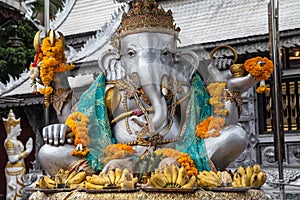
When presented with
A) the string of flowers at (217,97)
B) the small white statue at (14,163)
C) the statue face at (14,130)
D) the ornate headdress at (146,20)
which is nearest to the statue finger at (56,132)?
the ornate headdress at (146,20)

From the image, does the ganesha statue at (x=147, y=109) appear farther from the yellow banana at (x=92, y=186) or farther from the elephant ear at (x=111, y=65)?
the yellow banana at (x=92, y=186)

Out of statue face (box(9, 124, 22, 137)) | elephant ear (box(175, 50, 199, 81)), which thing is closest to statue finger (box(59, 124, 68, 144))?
elephant ear (box(175, 50, 199, 81))

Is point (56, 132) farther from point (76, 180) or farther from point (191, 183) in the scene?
point (191, 183)

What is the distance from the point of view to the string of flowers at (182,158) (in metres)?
3.03

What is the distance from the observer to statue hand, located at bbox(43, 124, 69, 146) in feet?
10.8

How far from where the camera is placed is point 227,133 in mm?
3342

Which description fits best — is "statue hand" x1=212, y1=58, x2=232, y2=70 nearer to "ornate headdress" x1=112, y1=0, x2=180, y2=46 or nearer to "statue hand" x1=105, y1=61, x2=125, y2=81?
"ornate headdress" x1=112, y1=0, x2=180, y2=46

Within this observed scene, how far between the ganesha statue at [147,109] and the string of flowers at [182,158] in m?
0.10

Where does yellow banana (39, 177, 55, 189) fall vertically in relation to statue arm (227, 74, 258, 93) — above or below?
below

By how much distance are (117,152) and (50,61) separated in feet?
2.21

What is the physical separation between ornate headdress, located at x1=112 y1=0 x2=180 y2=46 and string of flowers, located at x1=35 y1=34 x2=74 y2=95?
0.37 m

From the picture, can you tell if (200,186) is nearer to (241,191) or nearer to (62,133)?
(241,191)

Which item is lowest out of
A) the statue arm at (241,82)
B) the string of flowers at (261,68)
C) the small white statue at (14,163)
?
the small white statue at (14,163)

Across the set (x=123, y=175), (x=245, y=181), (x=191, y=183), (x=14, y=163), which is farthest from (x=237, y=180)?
(x=14, y=163)
